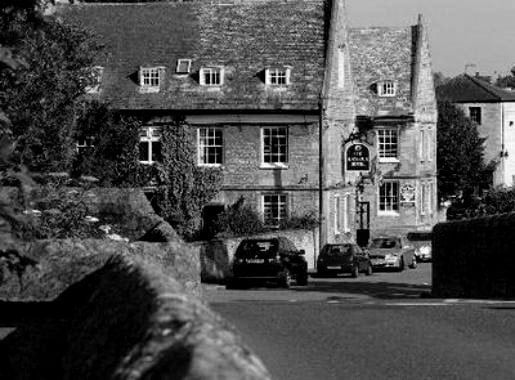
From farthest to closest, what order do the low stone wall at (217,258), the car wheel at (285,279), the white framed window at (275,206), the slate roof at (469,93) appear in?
1. the slate roof at (469,93)
2. the white framed window at (275,206)
3. the low stone wall at (217,258)
4. the car wheel at (285,279)

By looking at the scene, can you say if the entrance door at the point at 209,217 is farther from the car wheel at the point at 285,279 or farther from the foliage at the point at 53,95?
the car wheel at the point at 285,279

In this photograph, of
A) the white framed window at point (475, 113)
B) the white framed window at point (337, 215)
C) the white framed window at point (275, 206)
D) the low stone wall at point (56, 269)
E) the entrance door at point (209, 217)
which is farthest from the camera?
the white framed window at point (475, 113)

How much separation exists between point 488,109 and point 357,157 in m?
46.7

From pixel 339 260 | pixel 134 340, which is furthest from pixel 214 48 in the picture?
pixel 134 340

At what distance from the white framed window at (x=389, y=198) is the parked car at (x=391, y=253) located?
37.6ft

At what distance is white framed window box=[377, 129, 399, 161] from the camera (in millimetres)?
70438

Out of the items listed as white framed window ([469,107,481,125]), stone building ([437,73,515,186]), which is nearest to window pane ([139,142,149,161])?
stone building ([437,73,515,186])

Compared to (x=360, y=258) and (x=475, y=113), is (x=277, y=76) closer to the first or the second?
(x=360, y=258)

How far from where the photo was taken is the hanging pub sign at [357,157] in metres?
58.5

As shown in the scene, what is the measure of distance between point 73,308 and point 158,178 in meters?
44.2

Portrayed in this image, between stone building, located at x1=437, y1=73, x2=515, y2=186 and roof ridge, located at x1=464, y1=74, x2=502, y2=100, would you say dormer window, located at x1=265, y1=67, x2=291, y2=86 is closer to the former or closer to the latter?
stone building, located at x1=437, y1=73, x2=515, y2=186

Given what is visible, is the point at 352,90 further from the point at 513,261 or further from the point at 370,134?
the point at 513,261

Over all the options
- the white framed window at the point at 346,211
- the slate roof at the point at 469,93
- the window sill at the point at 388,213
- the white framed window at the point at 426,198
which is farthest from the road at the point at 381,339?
the slate roof at the point at 469,93

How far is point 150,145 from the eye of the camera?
55.8 meters
